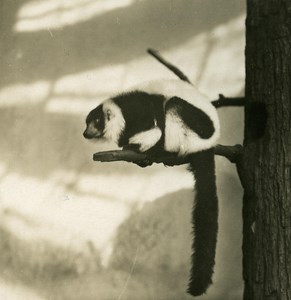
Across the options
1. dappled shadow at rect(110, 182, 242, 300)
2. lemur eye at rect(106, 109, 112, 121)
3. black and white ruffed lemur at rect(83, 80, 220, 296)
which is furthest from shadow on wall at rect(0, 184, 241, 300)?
lemur eye at rect(106, 109, 112, 121)

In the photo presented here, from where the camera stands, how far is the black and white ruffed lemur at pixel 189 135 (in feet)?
8.18

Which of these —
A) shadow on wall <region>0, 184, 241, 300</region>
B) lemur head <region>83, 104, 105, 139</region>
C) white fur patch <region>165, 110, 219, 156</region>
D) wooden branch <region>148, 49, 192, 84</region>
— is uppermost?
wooden branch <region>148, 49, 192, 84</region>

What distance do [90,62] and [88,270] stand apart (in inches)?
47.6

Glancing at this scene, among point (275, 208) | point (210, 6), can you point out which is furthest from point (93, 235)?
point (210, 6)

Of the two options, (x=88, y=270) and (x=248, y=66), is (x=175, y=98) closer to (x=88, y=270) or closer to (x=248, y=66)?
(x=248, y=66)

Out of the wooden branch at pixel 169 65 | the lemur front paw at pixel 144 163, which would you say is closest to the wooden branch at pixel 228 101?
the wooden branch at pixel 169 65

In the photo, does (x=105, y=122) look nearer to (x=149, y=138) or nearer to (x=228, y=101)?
(x=149, y=138)

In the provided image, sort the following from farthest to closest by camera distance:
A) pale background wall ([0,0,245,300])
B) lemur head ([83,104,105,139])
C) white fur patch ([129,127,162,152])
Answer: lemur head ([83,104,105,139]) < pale background wall ([0,0,245,300]) < white fur patch ([129,127,162,152])

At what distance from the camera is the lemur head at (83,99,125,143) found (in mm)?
2729

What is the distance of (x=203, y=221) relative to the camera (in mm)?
2502

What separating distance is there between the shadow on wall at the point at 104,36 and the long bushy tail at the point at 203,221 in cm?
72

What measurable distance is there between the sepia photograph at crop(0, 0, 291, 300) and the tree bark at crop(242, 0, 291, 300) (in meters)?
0.27

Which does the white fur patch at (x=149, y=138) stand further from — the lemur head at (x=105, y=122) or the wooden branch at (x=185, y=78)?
the wooden branch at (x=185, y=78)

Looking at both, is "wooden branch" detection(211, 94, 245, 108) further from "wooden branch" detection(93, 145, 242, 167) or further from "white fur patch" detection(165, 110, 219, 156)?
"wooden branch" detection(93, 145, 242, 167)
